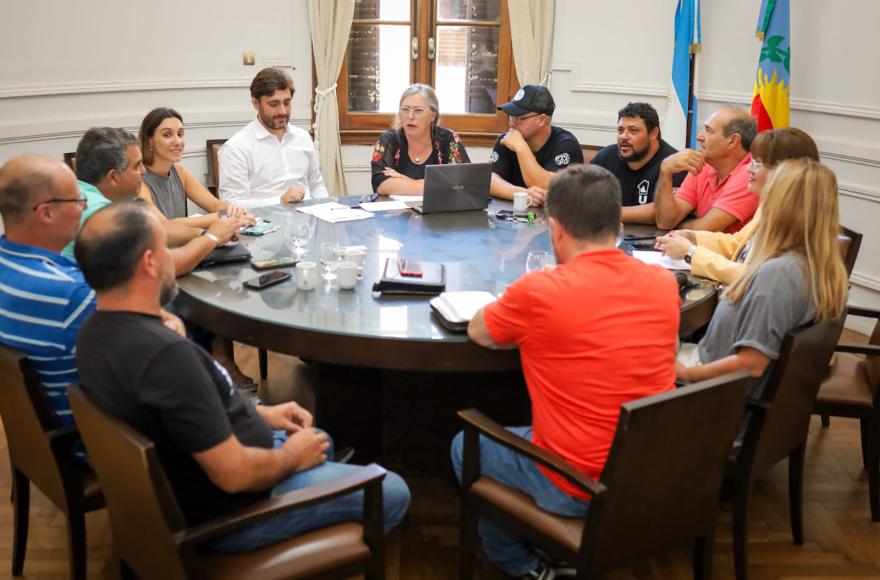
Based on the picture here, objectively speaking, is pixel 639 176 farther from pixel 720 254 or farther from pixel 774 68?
pixel 774 68

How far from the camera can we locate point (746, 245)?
114 inches

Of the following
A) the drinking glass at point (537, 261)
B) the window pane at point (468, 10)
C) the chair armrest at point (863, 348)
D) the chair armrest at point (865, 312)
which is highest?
the window pane at point (468, 10)

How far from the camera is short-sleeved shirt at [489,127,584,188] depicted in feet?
13.8

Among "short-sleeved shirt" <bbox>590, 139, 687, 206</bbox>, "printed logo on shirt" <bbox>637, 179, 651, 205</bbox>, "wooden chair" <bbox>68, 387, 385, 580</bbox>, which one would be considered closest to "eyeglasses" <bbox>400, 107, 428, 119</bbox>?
"short-sleeved shirt" <bbox>590, 139, 687, 206</bbox>

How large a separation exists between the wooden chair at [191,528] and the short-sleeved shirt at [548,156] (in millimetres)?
2659

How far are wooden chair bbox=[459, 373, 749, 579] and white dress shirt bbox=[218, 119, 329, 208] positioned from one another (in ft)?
8.07

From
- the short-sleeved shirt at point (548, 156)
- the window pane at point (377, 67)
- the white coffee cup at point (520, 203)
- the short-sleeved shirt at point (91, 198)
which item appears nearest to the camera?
the short-sleeved shirt at point (91, 198)

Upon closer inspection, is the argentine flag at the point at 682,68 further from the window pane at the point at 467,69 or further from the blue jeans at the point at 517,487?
the blue jeans at the point at 517,487

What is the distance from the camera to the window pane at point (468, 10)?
588 centimetres

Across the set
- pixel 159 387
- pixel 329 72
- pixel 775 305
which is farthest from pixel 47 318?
pixel 329 72

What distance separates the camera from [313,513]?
6.26ft

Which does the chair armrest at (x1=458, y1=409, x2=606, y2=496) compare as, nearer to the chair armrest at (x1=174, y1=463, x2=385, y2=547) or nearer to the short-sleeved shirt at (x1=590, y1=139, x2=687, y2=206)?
the chair armrest at (x1=174, y1=463, x2=385, y2=547)

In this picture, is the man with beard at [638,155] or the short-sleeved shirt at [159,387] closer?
the short-sleeved shirt at [159,387]

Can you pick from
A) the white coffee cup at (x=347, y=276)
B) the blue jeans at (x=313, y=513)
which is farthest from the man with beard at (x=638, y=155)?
the blue jeans at (x=313, y=513)
